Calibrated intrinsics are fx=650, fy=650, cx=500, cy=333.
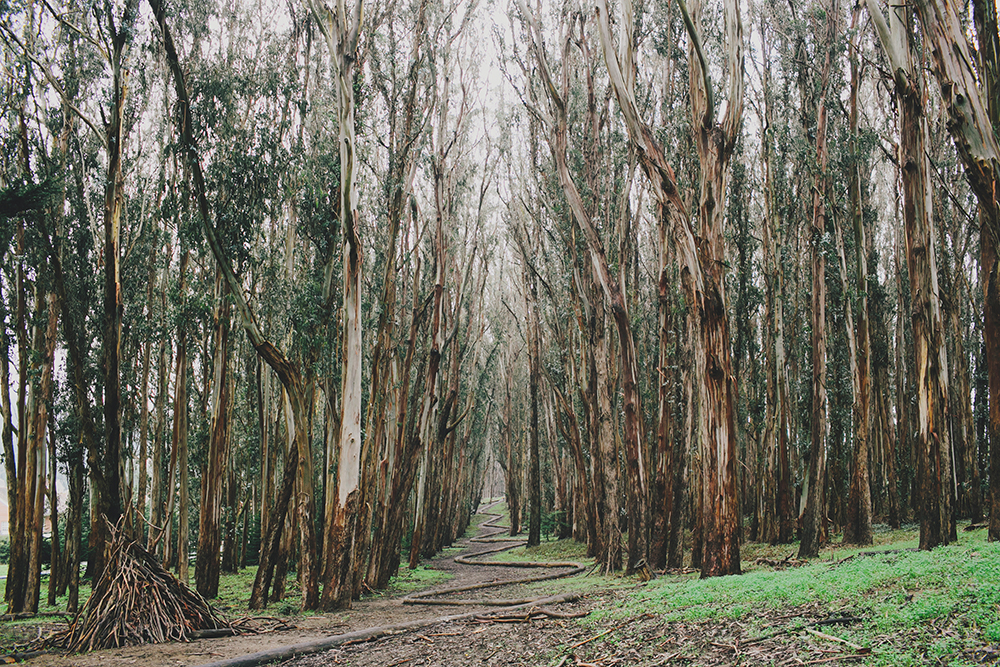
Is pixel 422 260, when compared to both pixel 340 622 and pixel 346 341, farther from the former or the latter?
pixel 340 622

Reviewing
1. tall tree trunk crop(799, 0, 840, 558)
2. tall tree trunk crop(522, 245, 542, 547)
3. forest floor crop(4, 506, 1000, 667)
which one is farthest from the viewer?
tall tree trunk crop(522, 245, 542, 547)

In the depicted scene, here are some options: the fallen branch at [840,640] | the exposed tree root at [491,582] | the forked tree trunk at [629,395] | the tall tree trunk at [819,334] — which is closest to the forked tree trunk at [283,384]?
the exposed tree root at [491,582]

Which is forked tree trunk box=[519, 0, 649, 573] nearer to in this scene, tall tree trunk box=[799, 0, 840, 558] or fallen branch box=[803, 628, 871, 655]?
tall tree trunk box=[799, 0, 840, 558]

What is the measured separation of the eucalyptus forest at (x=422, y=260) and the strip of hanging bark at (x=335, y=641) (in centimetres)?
215

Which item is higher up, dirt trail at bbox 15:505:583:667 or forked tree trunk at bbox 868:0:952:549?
forked tree trunk at bbox 868:0:952:549

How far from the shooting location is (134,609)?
22.8ft

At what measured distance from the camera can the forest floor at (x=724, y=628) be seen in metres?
3.34

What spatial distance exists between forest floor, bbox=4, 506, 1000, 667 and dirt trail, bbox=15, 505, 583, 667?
0.10ft

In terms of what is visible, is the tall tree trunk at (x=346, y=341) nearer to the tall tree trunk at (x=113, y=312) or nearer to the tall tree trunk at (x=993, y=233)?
the tall tree trunk at (x=113, y=312)

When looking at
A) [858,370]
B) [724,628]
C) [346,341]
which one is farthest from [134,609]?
[858,370]

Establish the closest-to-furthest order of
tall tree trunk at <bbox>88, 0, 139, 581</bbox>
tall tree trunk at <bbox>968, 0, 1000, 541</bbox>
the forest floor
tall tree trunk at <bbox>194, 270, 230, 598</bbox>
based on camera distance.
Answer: the forest floor
tall tree trunk at <bbox>968, 0, 1000, 541</bbox>
tall tree trunk at <bbox>88, 0, 139, 581</bbox>
tall tree trunk at <bbox>194, 270, 230, 598</bbox>

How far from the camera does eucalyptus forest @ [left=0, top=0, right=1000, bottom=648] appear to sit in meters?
7.87

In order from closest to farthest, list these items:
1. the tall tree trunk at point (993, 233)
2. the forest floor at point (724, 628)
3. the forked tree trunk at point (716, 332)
Answer: 1. the forest floor at point (724, 628)
2. the tall tree trunk at point (993, 233)
3. the forked tree trunk at point (716, 332)

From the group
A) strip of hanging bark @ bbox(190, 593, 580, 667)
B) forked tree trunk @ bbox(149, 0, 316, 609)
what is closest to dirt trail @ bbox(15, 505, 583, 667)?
strip of hanging bark @ bbox(190, 593, 580, 667)
